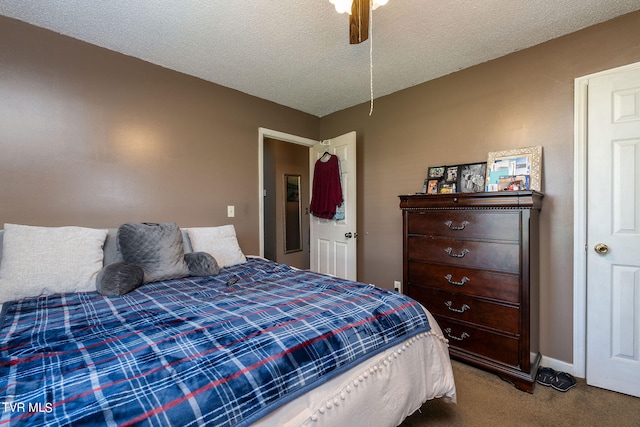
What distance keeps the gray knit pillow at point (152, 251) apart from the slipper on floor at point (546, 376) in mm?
2479

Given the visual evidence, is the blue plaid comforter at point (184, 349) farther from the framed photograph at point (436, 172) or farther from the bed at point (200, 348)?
the framed photograph at point (436, 172)

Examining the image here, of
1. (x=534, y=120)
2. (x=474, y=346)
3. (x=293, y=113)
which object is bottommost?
(x=474, y=346)

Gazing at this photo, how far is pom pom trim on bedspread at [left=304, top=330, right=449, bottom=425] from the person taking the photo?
0.90 m

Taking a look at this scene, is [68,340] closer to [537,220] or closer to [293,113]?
[537,220]

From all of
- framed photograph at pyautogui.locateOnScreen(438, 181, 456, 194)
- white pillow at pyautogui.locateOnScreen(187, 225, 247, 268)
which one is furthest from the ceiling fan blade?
white pillow at pyautogui.locateOnScreen(187, 225, 247, 268)

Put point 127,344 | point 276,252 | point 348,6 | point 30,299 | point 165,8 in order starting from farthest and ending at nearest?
1. point 276,252
2. point 165,8
3. point 30,299
4. point 348,6
5. point 127,344

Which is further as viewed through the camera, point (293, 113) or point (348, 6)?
point (293, 113)

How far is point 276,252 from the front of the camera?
481 centimetres

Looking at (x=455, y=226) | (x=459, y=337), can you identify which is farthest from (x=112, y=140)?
(x=459, y=337)

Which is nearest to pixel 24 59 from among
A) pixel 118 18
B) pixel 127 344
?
pixel 118 18

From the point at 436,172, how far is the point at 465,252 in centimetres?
88

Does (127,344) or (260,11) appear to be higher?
(260,11)

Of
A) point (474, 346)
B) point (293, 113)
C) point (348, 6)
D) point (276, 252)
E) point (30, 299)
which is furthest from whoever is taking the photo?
point (276, 252)

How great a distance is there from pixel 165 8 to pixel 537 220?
2.88 meters
